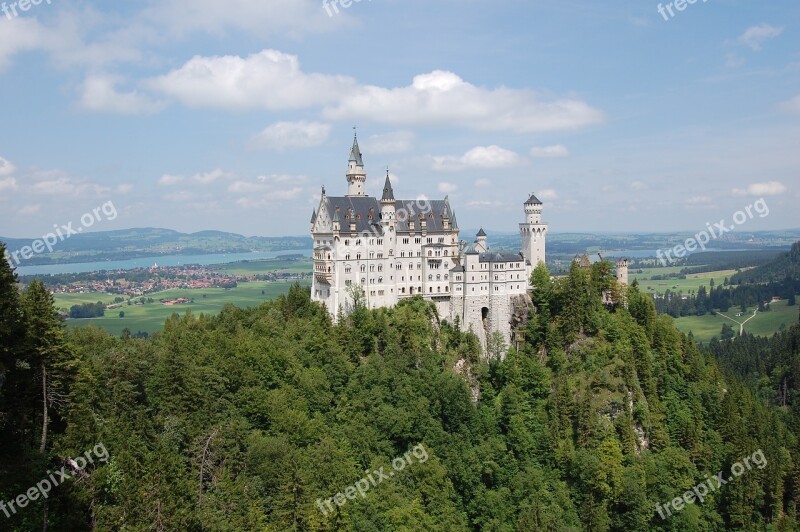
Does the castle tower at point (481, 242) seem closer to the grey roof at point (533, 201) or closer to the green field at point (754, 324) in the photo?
the grey roof at point (533, 201)

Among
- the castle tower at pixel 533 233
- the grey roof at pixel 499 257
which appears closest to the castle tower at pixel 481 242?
the grey roof at pixel 499 257

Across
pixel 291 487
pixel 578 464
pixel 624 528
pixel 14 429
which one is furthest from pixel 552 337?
pixel 14 429

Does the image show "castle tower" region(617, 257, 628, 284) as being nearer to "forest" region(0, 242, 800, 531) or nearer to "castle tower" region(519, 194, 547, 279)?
"forest" region(0, 242, 800, 531)

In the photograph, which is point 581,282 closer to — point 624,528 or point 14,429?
point 624,528

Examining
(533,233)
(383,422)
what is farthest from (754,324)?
(383,422)

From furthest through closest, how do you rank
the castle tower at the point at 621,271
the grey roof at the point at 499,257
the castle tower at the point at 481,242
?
the castle tower at the point at 621,271, the castle tower at the point at 481,242, the grey roof at the point at 499,257
